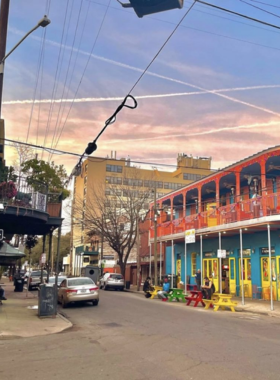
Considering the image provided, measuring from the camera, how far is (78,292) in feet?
62.5

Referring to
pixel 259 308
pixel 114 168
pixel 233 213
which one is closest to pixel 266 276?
pixel 233 213

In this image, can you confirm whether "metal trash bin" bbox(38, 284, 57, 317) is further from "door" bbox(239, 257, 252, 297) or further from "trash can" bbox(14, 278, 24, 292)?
"trash can" bbox(14, 278, 24, 292)

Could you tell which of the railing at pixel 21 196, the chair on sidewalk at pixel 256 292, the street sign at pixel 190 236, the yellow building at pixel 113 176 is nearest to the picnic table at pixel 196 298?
the chair on sidewalk at pixel 256 292

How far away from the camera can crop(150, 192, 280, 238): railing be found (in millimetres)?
19906

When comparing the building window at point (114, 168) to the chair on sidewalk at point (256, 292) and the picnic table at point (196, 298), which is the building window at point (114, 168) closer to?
the chair on sidewalk at point (256, 292)

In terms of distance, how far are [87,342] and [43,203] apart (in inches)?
334

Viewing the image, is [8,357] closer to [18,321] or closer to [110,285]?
[18,321]

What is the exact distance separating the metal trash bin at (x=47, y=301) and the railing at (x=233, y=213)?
11187mm

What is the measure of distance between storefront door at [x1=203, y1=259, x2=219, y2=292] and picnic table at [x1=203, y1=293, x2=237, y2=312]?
8.38 meters

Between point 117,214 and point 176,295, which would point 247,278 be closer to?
point 176,295

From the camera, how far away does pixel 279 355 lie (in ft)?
25.9

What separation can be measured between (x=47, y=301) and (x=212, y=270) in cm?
1562

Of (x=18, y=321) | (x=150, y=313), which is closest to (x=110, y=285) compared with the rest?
(x=150, y=313)

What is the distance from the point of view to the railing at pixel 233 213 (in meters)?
19.9
